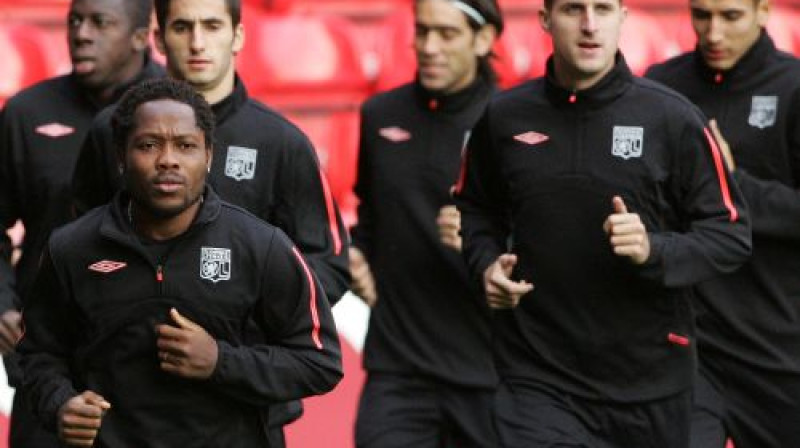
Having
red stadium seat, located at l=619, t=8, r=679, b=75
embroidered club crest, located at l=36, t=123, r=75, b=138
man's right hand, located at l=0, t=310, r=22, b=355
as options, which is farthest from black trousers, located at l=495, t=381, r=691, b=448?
red stadium seat, located at l=619, t=8, r=679, b=75

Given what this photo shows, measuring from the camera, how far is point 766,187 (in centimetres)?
663

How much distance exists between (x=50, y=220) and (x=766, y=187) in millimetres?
2328

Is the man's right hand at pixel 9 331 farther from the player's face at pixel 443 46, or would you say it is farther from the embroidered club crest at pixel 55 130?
the player's face at pixel 443 46

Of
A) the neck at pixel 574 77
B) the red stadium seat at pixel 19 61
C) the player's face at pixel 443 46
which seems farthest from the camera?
the red stadium seat at pixel 19 61

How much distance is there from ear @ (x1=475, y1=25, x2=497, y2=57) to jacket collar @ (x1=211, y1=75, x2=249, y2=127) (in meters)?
1.61

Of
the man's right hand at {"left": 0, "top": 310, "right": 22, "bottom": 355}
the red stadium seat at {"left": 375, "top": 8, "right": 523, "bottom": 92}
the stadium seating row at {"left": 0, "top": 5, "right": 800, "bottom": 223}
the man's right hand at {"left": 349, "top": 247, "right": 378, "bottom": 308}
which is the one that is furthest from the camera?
the red stadium seat at {"left": 375, "top": 8, "right": 523, "bottom": 92}

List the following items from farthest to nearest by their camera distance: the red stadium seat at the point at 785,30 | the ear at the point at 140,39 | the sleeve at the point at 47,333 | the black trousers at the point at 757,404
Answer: the red stadium seat at the point at 785,30 → the ear at the point at 140,39 → the black trousers at the point at 757,404 → the sleeve at the point at 47,333

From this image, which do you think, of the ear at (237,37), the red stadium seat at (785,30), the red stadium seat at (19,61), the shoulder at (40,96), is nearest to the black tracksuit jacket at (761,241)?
the ear at (237,37)

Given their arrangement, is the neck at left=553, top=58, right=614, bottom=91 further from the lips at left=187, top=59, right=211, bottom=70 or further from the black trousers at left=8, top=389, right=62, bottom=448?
the black trousers at left=8, top=389, right=62, bottom=448

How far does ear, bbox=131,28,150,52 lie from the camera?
695cm

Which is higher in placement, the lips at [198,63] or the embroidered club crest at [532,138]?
the lips at [198,63]

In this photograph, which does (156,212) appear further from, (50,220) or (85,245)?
(50,220)

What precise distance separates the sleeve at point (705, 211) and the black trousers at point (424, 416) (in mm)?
1574

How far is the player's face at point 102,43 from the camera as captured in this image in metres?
6.77
